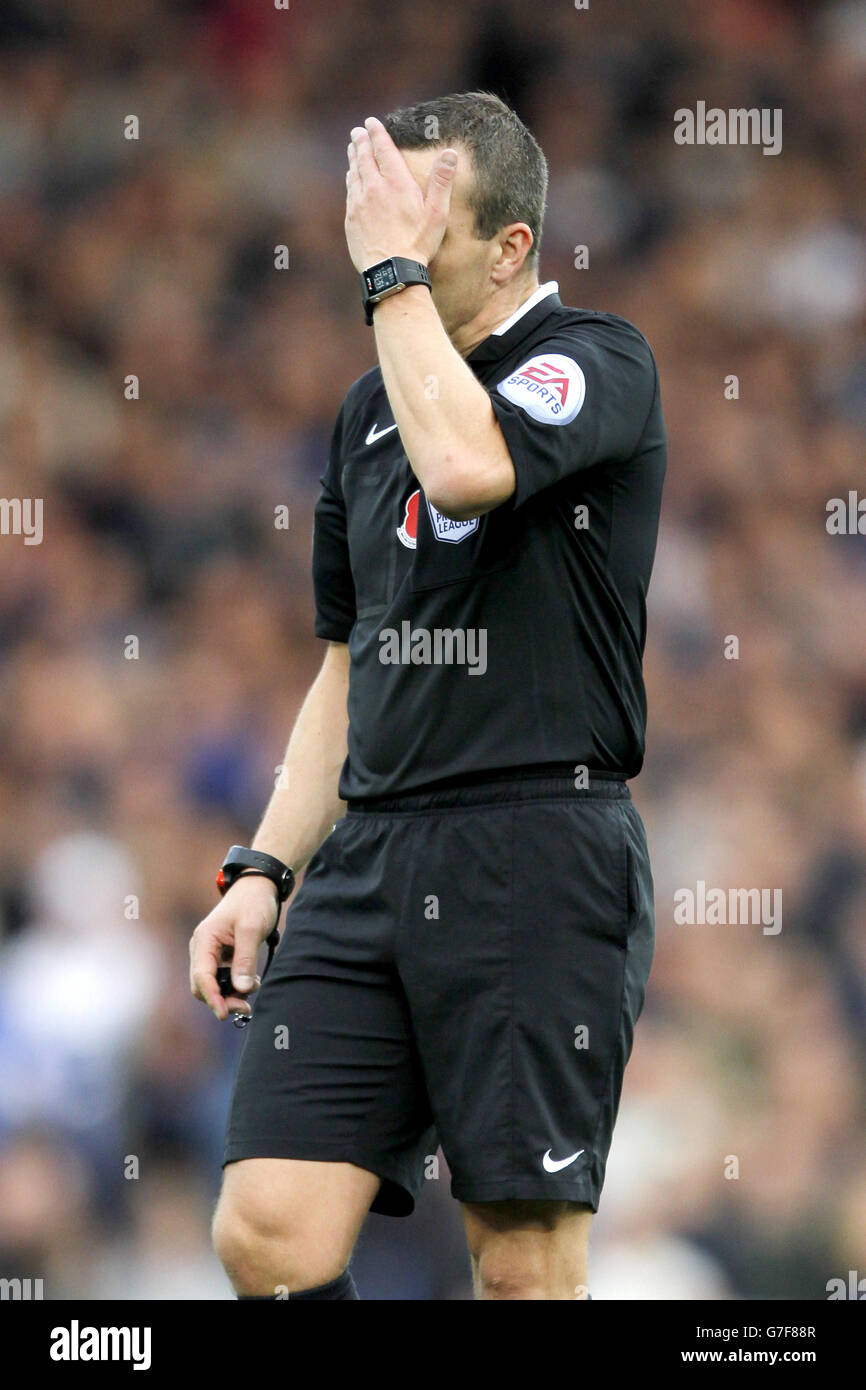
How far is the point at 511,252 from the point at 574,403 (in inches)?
13.1

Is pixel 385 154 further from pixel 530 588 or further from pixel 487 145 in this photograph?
pixel 530 588

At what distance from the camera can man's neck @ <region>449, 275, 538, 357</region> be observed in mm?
2588

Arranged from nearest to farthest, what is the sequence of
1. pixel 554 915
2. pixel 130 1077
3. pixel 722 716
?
1. pixel 554 915
2. pixel 130 1077
3. pixel 722 716

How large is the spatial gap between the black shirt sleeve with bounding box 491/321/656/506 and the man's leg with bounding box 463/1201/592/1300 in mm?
908

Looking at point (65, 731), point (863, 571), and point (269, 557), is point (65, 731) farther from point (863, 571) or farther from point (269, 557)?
point (863, 571)

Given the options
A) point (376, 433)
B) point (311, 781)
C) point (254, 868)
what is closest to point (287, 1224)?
point (254, 868)

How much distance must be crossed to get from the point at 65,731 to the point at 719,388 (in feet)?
9.16

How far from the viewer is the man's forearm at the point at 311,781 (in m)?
2.75

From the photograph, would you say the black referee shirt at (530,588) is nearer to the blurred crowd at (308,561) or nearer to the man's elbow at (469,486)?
the man's elbow at (469,486)

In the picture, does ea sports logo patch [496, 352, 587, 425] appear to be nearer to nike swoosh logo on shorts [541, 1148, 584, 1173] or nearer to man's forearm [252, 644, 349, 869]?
man's forearm [252, 644, 349, 869]

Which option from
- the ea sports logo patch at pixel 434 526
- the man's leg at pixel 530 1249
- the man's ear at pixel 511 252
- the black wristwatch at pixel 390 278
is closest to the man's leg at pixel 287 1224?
the man's leg at pixel 530 1249

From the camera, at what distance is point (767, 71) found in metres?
7.39

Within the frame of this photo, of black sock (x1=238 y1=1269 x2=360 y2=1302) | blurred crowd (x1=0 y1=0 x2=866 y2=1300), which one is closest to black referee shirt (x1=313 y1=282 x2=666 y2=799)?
black sock (x1=238 y1=1269 x2=360 y2=1302)
